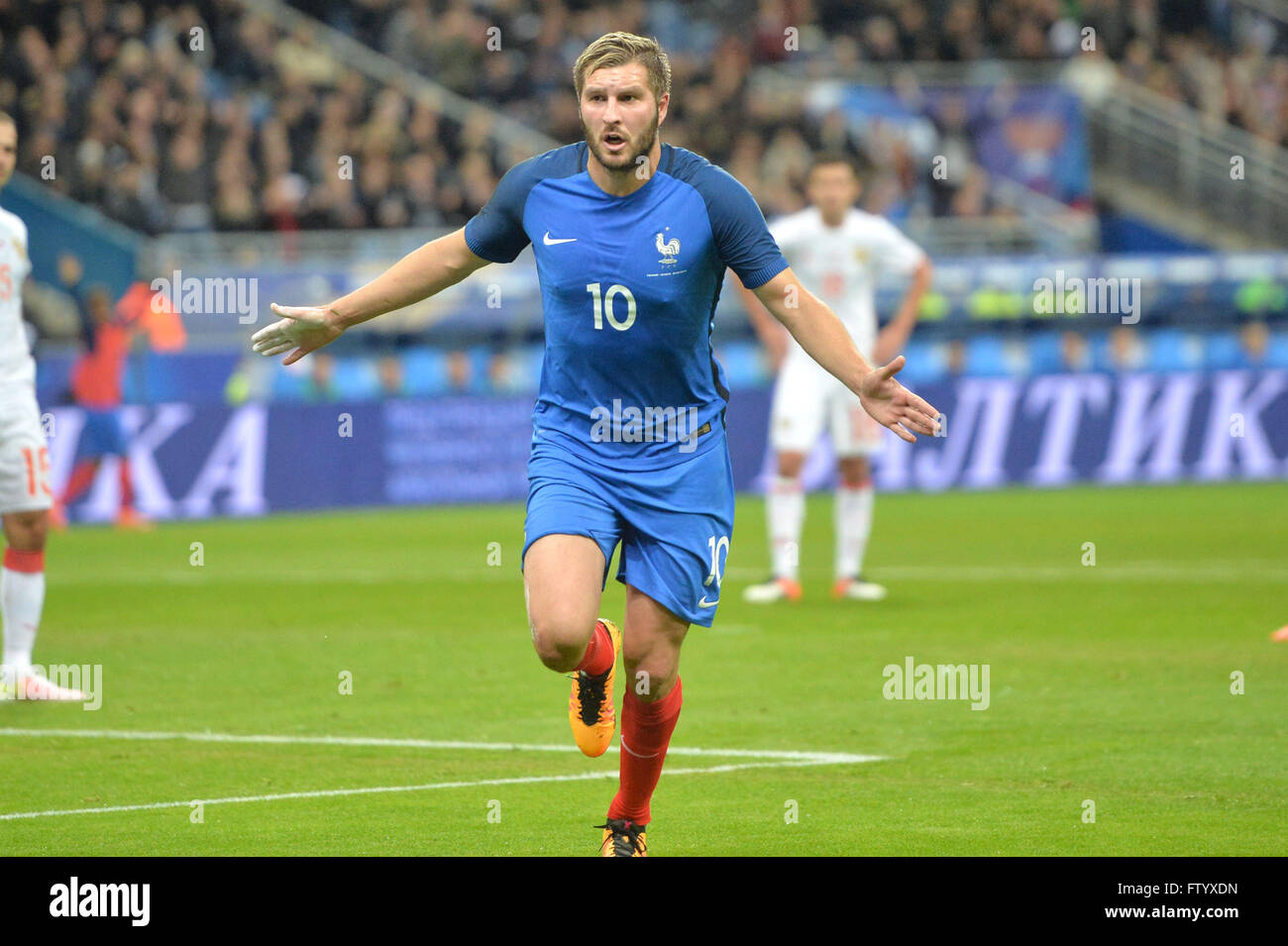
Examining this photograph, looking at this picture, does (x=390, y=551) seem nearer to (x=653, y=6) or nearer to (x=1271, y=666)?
(x=1271, y=666)

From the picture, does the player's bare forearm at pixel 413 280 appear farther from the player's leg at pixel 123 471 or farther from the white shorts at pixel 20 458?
the player's leg at pixel 123 471

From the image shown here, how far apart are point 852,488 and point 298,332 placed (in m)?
7.12

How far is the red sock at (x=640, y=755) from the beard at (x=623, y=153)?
5.42 ft

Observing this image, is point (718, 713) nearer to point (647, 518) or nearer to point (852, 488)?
point (647, 518)

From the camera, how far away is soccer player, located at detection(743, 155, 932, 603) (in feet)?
41.8

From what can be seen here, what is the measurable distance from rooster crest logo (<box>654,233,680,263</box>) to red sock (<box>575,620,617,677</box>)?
3.88 ft

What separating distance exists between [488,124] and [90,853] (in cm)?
2234

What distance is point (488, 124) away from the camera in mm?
27406

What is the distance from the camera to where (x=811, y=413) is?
12711 mm

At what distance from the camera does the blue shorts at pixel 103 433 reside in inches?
717
